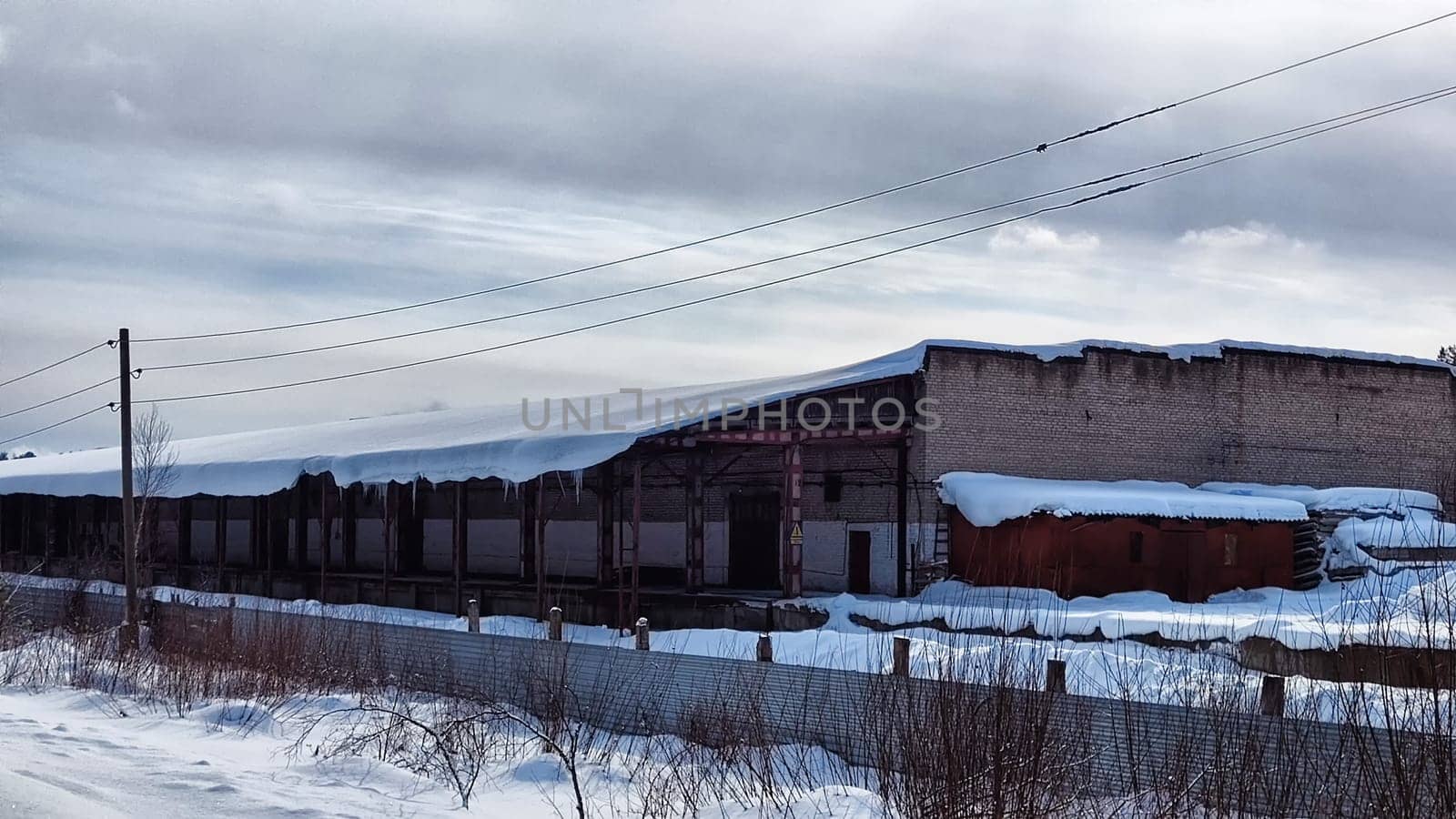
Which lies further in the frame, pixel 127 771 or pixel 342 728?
pixel 342 728

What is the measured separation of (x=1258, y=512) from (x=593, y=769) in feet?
59.6

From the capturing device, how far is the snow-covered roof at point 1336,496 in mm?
26734

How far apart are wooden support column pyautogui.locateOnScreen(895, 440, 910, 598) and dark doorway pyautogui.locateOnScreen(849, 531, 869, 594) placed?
2.82ft

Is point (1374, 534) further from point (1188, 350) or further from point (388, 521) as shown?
point (388, 521)

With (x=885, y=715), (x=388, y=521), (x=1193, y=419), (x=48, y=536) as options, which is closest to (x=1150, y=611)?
(x=1193, y=419)

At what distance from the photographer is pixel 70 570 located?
34438 mm

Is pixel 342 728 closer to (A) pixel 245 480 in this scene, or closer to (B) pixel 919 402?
(B) pixel 919 402

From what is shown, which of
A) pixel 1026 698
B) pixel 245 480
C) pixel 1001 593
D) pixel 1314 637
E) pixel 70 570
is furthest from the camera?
pixel 70 570

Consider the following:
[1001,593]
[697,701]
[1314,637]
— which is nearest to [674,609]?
[1001,593]

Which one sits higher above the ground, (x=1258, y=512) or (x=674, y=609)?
(x=1258, y=512)

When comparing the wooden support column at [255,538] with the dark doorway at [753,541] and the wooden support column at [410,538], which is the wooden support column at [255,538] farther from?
the dark doorway at [753,541]

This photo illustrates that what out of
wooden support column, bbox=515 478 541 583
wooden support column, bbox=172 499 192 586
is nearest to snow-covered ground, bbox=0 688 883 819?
wooden support column, bbox=515 478 541 583

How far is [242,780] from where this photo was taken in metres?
8.66

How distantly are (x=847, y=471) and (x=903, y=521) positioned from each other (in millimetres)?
1800
